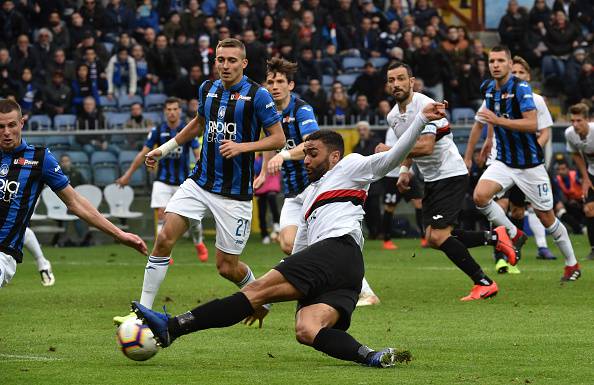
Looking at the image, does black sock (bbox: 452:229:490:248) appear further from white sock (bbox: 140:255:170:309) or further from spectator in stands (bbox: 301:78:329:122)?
spectator in stands (bbox: 301:78:329:122)

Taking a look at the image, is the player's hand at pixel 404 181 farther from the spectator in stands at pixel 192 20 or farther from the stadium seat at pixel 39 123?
the spectator in stands at pixel 192 20

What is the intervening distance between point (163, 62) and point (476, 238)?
46.3ft

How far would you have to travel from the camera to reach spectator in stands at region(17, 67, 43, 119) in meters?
25.6

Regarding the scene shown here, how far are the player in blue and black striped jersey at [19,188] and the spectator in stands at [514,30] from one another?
22.3m

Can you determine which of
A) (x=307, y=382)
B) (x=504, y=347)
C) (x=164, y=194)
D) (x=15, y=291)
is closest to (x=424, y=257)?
(x=164, y=194)

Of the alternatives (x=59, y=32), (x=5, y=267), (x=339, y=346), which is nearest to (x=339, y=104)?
(x=59, y=32)

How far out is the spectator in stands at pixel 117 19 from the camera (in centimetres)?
2835

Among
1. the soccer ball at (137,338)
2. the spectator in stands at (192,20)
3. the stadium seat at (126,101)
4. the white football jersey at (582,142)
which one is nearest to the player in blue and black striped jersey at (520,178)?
the white football jersey at (582,142)

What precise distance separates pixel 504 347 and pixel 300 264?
192cm

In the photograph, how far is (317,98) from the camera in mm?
25297

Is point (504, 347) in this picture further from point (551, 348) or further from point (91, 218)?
point (91, 218)

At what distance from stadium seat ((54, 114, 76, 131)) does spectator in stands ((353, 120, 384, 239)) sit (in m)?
5.72

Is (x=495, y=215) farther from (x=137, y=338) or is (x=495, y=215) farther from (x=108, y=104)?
(x=108, y=104)

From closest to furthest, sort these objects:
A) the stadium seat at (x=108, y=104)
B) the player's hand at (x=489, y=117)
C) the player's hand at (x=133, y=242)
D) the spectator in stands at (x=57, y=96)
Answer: the player's hand at (x=133, y=242)
the player's hand at (x=489, y=117)
the spectator in stands at (x=57, y=96)
the stadium seat at (x=108, y=104)
